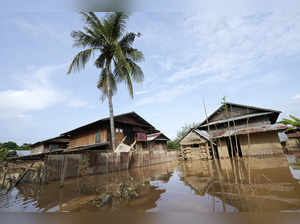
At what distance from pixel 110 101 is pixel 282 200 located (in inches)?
505

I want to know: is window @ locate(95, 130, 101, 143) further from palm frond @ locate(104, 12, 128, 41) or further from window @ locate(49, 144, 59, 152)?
window @ locate(49, 144, 59, 152)

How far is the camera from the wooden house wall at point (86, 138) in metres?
16.6

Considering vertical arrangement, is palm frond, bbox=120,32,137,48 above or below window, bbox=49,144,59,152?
above

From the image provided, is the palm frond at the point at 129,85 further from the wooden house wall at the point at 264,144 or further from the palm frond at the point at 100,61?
the wooden house wall at the point at 264,144

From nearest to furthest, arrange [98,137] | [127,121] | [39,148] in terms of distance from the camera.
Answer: [98,137]
[127,121]
[39,148]

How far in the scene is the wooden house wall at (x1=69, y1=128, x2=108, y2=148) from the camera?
54.6 feet

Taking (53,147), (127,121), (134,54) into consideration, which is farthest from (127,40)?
(53,147)

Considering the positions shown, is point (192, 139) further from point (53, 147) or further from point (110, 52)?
point (53, 147)

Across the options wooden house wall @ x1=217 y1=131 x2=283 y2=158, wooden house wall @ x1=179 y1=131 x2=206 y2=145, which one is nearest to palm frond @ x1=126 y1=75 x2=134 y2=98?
wooden house wall @ x1=179 y1=131 x2=206 y2=145

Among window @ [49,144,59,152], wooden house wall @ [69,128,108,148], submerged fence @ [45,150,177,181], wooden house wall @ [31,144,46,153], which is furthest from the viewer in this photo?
window @ [49,144,59,152]

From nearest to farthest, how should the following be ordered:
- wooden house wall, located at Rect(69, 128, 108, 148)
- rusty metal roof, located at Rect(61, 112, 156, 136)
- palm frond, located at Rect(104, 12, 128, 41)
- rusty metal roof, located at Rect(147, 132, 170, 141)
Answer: palm frond, located at Rect(104, 12, 128, 41)
wooden house wall, located at Rect(69, 128, 108, 148)
rusty metal roof, located at Rect(61, 112, 156, 136)
rusty metal roof, located at Rect(147, 132, 170, 141)

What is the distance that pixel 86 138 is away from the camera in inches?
727

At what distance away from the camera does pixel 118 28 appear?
532 inches

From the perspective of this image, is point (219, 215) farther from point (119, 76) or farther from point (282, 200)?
point (119, 76)
